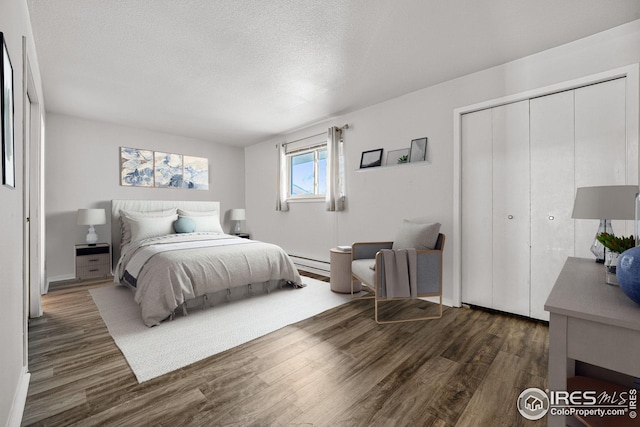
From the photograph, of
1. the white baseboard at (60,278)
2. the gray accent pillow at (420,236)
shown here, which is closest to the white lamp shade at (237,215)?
the white baseboard at (60,278)

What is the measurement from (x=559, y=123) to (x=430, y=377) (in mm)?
2487

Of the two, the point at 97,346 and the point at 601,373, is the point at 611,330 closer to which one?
the point at 601,373

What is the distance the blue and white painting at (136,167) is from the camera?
4797 mm

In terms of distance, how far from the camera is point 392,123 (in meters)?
3.67

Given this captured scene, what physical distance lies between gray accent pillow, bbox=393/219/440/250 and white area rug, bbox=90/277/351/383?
99cm

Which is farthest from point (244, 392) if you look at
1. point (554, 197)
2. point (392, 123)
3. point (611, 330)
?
point (392, 123)

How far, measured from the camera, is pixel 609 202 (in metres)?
1.63

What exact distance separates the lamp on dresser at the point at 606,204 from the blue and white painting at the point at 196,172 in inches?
225

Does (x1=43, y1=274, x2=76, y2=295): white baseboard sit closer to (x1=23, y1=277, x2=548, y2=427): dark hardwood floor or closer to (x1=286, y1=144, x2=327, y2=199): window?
(x1=23, y1=277, x2=548, y2=427): dark hardwood floor

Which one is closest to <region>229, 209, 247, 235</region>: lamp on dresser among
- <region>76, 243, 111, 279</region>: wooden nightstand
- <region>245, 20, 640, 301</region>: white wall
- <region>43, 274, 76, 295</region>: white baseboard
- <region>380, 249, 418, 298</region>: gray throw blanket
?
<region>245, 20, 640, 301</region>: white wall

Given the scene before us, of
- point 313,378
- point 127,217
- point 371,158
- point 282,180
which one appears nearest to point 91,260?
point 127,217

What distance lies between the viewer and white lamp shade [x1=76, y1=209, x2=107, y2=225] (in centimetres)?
403

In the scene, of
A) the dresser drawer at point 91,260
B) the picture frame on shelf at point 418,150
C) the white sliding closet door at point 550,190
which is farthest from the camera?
the dresser drawer at point 91,260

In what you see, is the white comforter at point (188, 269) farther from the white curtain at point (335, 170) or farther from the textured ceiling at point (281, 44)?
the textured ceiling at point (281, 44)
